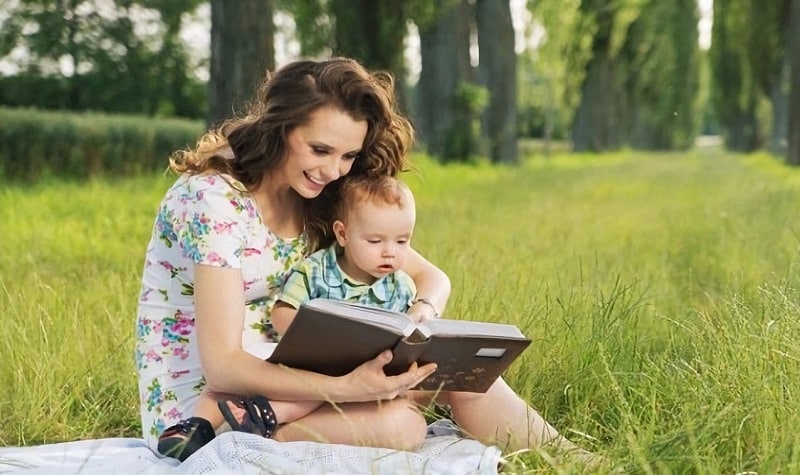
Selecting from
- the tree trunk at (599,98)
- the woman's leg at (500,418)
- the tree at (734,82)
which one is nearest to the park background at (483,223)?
the woman's leg at (500,418)

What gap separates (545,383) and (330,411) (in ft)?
3.17

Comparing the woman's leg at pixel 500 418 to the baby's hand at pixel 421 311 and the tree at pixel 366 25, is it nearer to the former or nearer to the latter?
the baby's hand at pixel 421 311

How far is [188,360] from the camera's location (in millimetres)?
3477

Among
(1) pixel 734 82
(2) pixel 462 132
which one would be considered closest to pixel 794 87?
(2) pixel 462 132

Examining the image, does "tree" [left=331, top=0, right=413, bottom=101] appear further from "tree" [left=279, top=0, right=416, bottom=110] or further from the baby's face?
the baby's face

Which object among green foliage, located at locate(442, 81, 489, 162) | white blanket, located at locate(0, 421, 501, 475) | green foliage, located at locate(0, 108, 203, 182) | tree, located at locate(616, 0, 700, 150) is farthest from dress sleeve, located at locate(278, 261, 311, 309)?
tree, located at locate(616, 0, 700, 150)

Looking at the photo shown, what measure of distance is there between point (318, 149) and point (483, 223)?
6.30 m

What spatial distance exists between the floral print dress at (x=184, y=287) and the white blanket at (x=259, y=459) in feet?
0.53

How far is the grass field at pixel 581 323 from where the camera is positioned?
10.2 feet

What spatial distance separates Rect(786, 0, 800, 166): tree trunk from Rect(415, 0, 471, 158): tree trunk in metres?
5.72

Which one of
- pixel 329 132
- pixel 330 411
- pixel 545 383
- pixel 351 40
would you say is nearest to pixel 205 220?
pixel 329 132

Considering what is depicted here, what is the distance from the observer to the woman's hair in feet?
10.9

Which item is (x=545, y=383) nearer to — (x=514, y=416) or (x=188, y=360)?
(x=514, y=416)

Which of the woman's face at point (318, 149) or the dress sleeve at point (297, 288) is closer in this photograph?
the woman's face at point (318, 149)
